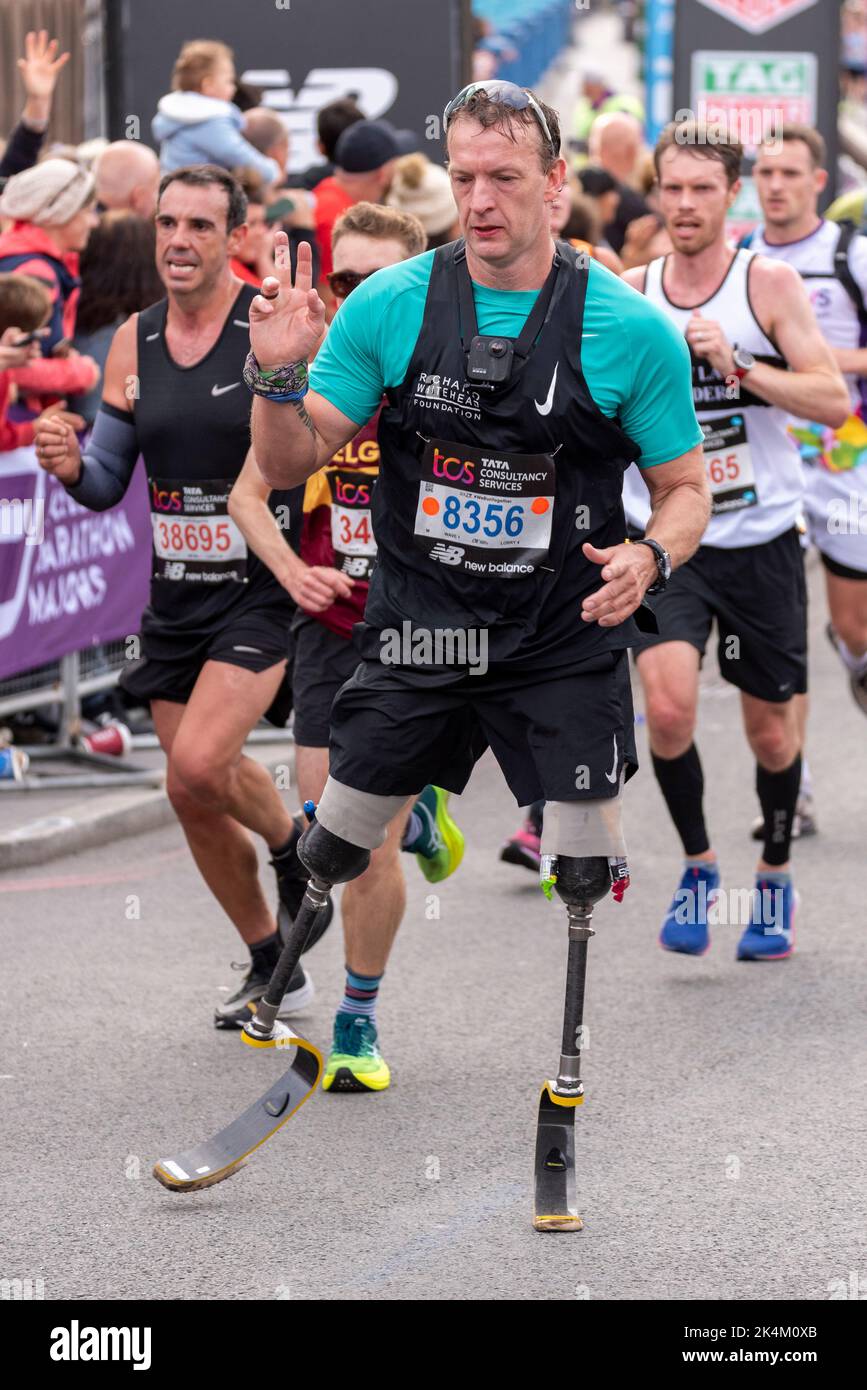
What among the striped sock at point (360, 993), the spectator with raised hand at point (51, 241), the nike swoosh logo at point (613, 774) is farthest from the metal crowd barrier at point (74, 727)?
the nike swoosh logo at point (613, 774)

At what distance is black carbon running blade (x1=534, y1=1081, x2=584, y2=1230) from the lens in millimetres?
4473

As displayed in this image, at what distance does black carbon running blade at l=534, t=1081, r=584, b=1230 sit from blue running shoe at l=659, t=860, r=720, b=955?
183 centimetres

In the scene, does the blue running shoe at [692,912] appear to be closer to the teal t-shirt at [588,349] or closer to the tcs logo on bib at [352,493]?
the tcs logo on bib at [352,493]

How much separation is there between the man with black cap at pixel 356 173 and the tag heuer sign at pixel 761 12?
446 cm

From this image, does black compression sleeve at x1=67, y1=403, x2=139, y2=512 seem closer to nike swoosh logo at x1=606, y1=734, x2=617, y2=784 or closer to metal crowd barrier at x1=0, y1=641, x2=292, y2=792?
nike swoosh logo at x1=606, y1=734, x2=617, y2=784

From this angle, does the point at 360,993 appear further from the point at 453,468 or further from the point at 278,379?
the point at 278,379

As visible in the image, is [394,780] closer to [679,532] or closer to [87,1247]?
[679,532]

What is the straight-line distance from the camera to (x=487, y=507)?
14.7 ft

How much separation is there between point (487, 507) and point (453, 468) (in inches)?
4.1

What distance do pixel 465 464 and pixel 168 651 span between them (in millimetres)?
1624

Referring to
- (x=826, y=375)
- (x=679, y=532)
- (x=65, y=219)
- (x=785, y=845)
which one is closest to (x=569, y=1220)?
(x=679, y=532)

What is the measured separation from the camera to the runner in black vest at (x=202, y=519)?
5773mm

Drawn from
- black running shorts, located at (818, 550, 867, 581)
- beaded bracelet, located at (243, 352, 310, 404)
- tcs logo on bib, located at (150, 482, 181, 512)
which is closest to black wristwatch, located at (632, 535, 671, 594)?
beaded bracelet, located at (243, 352, 310, 404)

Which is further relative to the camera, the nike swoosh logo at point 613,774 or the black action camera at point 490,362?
the nike swoosh logo at point 613,774
